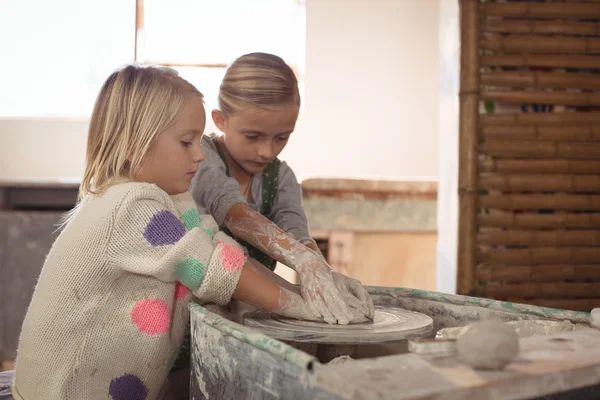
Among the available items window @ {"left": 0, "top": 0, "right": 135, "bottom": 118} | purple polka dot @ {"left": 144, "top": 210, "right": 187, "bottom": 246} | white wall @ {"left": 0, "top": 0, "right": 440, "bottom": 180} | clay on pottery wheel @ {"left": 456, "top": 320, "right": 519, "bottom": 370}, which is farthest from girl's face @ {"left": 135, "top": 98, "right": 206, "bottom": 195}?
window @ {"left": 0, "top": 0, "right": 135, "bottom": 118}

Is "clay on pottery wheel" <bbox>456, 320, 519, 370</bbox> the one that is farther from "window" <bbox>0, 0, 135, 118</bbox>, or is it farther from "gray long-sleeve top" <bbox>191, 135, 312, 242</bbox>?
"window" <bbox>0, 0, 135, 118</bbox>

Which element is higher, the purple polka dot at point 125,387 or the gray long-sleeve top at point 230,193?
the gray long-sleeve top at point 230,193

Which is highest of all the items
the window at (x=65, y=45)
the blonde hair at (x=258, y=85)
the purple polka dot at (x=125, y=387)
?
the window at (x=65, y=45)

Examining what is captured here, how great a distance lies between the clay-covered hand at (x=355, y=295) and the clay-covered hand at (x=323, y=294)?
0.03 metres

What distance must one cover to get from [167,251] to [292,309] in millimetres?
286

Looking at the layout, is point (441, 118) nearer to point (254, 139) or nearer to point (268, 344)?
point (254, 139)

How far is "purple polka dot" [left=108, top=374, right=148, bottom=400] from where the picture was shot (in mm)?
1278

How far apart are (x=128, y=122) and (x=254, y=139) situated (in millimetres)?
469

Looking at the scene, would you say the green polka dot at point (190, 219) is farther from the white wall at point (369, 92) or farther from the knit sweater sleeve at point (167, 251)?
the white wall at point (369, 92)

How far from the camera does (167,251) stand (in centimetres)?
Result: 120

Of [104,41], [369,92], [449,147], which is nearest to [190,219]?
[449,147]

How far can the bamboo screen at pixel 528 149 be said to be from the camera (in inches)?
85.3

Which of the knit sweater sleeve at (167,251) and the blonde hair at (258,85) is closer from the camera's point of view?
the knit sweater sleeve at (167,251)

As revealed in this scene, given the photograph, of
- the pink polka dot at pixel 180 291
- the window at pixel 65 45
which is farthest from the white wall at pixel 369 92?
the pink polka dot at pixel 180 291
